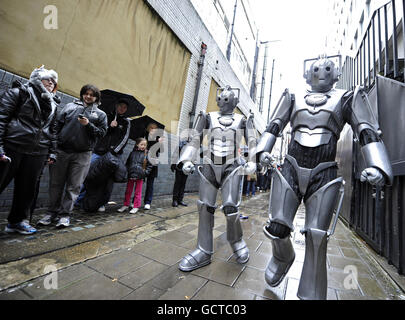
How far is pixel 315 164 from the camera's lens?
5.50ft

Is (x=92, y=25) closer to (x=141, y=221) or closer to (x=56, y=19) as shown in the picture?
(x=56, y=19)

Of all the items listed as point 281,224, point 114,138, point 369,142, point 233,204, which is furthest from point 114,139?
point 369,142

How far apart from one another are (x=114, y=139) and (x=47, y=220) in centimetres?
174

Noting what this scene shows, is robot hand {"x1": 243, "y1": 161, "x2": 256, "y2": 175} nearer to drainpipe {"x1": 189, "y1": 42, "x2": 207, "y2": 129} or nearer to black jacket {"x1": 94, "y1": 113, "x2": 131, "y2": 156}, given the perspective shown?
black jacket {"x1": 94, "y1": 113, "x2": 131, "y2": 156}

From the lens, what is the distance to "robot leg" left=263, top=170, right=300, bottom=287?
66.6 inches

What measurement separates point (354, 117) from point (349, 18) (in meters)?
15.9

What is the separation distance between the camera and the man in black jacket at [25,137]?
91.7 inches

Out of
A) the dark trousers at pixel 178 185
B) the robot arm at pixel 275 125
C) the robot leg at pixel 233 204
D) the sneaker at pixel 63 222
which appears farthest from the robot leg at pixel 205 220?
the dark trousers at pixel 178 185

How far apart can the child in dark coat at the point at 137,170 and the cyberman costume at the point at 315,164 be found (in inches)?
118

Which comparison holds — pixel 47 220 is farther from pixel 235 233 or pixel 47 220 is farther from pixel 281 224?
pixel 281 224

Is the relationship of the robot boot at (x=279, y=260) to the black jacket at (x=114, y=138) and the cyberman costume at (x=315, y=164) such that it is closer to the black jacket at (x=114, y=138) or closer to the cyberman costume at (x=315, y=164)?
the cyberman costume at (x=315, y=164)

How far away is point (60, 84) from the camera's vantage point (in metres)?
3.67

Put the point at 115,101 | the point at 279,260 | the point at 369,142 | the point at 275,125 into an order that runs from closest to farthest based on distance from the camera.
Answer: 1. the point at 369,142
2. the point at 279,260
3. the point at 275,125
4. the point at 115,101

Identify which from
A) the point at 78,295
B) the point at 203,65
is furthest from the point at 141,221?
the point at 203,65
